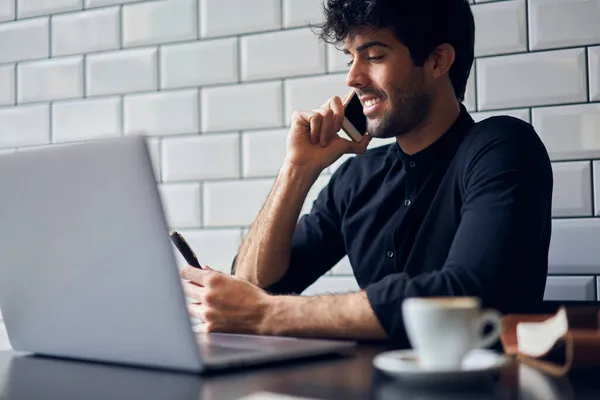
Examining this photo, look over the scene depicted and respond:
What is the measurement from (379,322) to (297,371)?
32 centimetres

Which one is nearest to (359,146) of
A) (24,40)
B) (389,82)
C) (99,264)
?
(389,82)

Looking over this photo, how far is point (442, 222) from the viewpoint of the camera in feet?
5.18

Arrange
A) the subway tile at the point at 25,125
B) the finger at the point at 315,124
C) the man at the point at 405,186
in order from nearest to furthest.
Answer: the man at the point at 405,186
the finger at the point at 315,124
the subway tile at the point at 25,125

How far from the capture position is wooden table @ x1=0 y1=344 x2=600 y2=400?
0.74 m

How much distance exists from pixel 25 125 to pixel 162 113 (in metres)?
0.47

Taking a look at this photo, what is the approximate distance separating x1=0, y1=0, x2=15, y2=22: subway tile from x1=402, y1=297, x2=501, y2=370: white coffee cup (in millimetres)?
1979

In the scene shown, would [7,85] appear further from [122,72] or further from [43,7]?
[122,72]

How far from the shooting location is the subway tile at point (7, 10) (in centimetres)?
236

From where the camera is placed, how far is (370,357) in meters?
1.00

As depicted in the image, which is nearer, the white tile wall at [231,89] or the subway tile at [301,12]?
the white tile wall at [231,89]

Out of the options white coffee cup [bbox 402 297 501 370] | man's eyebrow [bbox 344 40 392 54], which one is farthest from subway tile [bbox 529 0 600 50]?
white coffee cup [bbox 402 297 501 370]

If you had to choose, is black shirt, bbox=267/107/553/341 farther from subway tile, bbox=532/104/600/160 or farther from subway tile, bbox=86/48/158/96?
subway tile, bbox=86/48/158/96

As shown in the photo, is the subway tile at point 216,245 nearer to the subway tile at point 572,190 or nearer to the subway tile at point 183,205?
the subway tile at point 183,205

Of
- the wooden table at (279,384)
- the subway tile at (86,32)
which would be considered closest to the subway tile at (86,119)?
the subway tile at (86,32)
